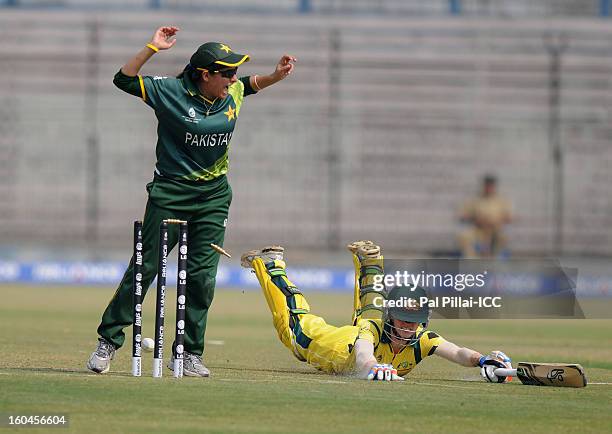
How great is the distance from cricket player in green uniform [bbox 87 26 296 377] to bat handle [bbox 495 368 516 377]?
1770 mm

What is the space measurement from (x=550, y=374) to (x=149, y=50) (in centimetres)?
300

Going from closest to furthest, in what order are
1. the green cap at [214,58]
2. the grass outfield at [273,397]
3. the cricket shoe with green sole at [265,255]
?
the grass outfield at [273,397], the green cap at [214,58], the cricket shoe with green sole at [265,255]

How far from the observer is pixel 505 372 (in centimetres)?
843

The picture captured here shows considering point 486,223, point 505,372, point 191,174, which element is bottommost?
point 486,223

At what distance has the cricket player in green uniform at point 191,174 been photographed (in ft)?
26.6

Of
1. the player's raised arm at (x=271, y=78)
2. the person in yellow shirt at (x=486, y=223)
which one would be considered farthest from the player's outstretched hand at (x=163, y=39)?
the person in yellow shirt at (x=486, y=223)

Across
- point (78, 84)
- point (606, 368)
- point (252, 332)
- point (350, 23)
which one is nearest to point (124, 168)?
point (78, 84)

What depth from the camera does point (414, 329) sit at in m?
8.43

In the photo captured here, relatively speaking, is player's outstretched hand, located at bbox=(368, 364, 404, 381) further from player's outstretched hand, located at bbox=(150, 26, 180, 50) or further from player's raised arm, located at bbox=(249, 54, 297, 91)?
player's outstretched hand, located at bbox=(150, 26, 180, 50)

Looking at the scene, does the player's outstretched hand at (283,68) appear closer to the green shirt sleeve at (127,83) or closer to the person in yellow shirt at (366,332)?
the green shirt sleeve at (127,83)

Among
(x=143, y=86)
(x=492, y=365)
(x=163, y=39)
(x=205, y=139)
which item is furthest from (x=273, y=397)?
(x=163, y=39)

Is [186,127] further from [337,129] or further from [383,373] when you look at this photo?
[337,129]

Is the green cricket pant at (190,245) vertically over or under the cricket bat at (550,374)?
over

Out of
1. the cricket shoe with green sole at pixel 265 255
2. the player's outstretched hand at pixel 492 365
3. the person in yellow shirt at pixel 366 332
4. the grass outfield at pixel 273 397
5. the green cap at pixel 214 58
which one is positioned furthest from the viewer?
the cricket shoe with green sole at pixel 265 255
